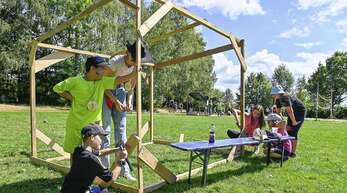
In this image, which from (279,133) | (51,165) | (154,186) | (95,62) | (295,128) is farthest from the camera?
(295,128)

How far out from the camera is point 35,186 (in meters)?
5.37

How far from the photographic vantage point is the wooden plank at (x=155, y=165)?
16.6 feet

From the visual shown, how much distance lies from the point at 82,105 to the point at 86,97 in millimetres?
117

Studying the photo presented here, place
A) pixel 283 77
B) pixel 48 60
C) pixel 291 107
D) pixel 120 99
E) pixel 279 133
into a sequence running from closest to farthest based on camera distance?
→ pixel 120 99
pixel 48 60
pixel 279 133
pixel 291 107
pixel 283 77

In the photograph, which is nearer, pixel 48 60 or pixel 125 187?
pixel 125 187

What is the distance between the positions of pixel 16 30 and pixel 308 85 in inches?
A: 2134

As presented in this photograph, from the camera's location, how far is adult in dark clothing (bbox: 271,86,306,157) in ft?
26.0

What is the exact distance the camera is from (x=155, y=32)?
121ft

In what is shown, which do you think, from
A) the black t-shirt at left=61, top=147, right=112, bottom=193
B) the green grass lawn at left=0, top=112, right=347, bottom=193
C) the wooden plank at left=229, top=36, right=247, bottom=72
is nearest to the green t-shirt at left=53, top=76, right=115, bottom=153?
the green grass lawn at left=0, top=112, right=347, bottom=193

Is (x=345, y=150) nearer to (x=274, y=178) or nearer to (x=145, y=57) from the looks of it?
(x=274, y=178)

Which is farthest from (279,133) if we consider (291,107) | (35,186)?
(35,186)

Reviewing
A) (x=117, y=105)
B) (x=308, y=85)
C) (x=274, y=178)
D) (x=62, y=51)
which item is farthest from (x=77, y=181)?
(x=308, y=85)

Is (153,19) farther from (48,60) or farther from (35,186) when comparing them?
(48,60)

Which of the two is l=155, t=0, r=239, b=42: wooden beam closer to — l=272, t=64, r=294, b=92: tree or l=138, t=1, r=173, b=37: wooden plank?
l=138, t=1, r=173, b=37: wooden plank
